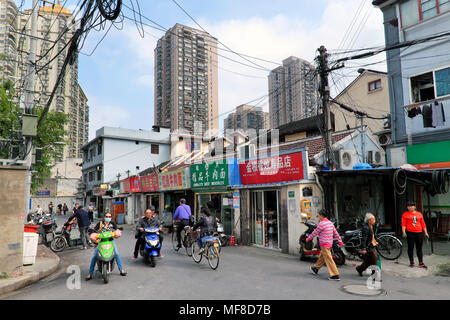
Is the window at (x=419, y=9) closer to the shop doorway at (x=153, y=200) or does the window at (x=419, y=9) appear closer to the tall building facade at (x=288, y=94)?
the tall building facade at (x=288, y=94)

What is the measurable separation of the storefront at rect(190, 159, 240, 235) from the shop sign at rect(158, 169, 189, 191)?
1.00 m

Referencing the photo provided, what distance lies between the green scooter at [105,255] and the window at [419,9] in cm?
1531

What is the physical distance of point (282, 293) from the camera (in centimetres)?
576

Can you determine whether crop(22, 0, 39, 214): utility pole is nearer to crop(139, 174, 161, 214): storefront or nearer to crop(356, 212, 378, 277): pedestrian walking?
crop(139, 174, 161, 214): storefront

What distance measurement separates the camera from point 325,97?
37.7ft

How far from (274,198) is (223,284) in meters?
6.31

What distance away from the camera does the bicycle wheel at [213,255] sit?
26.2 feet

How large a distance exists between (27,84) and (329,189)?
38.3ft

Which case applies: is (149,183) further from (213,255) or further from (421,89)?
(421,89)

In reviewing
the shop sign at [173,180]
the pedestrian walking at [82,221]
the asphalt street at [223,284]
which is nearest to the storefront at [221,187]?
the shop sign at [173,180]

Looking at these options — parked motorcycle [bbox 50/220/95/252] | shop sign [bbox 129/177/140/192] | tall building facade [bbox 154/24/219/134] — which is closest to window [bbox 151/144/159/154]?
shop sign [bbox 129/177/140/192]

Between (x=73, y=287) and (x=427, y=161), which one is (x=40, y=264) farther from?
(x=427, y=161)

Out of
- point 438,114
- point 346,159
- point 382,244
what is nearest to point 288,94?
point 438,114

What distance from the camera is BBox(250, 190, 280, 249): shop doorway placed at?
12.1m
